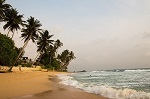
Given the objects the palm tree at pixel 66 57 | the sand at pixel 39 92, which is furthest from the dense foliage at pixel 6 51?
the palm tree at pixel 66 57

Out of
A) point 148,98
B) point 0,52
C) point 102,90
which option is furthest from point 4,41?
point 148,98

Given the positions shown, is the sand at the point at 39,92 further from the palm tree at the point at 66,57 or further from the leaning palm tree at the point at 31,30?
the palm tree at the point at 66,57

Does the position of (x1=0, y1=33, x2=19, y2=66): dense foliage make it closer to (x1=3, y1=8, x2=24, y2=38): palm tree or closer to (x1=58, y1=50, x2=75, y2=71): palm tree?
(x1=3, y1=8, x2=24, y2=38): palm tree

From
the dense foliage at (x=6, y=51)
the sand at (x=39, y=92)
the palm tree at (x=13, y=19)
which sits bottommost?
the sand at (x=39, y=92)

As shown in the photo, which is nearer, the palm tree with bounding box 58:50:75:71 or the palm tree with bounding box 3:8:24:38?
the palm tree with bounding box 3:8:24:38

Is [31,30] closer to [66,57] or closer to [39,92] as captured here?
[39,92]

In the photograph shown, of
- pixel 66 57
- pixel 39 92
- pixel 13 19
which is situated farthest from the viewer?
pixel 66 57

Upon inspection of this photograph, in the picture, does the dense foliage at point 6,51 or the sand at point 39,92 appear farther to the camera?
the dense foliage at point 6,51

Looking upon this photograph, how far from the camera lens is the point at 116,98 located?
30.6 ft

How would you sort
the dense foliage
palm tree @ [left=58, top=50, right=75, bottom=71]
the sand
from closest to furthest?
1. the sand
2. the dense foliage
3. palm tree @ [left=58, top=50, right=75, bottom=71]

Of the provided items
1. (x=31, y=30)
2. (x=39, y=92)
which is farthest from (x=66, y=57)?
(x=39, y=92)

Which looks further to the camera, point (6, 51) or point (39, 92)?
point (6, 51)

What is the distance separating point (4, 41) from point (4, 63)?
14.5ft

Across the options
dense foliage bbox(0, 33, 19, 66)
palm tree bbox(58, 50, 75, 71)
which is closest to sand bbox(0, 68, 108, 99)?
dense foliage bbox(0, 33, 19, 66)
